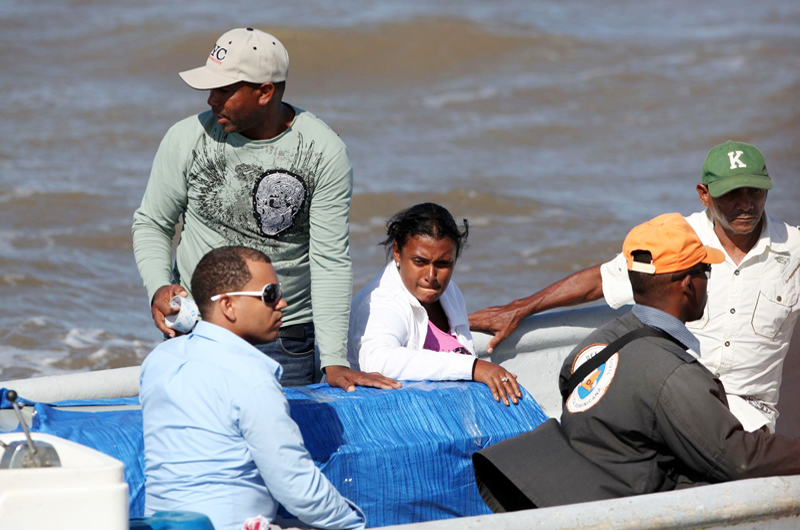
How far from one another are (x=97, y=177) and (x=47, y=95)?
355cm

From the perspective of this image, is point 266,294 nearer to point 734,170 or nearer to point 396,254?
point 396,254

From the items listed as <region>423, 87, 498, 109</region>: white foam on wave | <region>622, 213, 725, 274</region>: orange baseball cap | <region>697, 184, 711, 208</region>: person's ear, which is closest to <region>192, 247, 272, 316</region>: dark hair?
<region>622, 213, 725, 274</region>: orange baseball cap

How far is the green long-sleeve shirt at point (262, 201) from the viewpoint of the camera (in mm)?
3291

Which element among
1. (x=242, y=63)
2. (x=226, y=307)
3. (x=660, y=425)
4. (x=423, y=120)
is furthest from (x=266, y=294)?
(x=423, y=120)

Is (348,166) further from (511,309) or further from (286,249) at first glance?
(511,309)

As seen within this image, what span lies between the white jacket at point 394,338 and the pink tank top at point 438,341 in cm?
6

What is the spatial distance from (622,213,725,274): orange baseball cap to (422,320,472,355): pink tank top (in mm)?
1121

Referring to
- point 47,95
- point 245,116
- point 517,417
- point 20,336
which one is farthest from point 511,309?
point 47,95

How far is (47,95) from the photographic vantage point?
13547mm

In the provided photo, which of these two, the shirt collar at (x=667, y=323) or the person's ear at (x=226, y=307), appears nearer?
the person's ear at (x=226, y=307)

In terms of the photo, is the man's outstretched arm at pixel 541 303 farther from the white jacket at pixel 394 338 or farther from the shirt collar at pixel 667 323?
the shirt collar at pixel 667 323

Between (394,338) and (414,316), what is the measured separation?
0.14 m

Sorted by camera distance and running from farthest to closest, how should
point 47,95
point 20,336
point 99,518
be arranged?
point 47,95 < point 20,336 < point 99,518

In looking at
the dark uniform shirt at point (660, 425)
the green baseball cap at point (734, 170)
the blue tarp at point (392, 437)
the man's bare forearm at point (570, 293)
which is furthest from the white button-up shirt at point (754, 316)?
the dark uniform shirt at point (660, 425)
